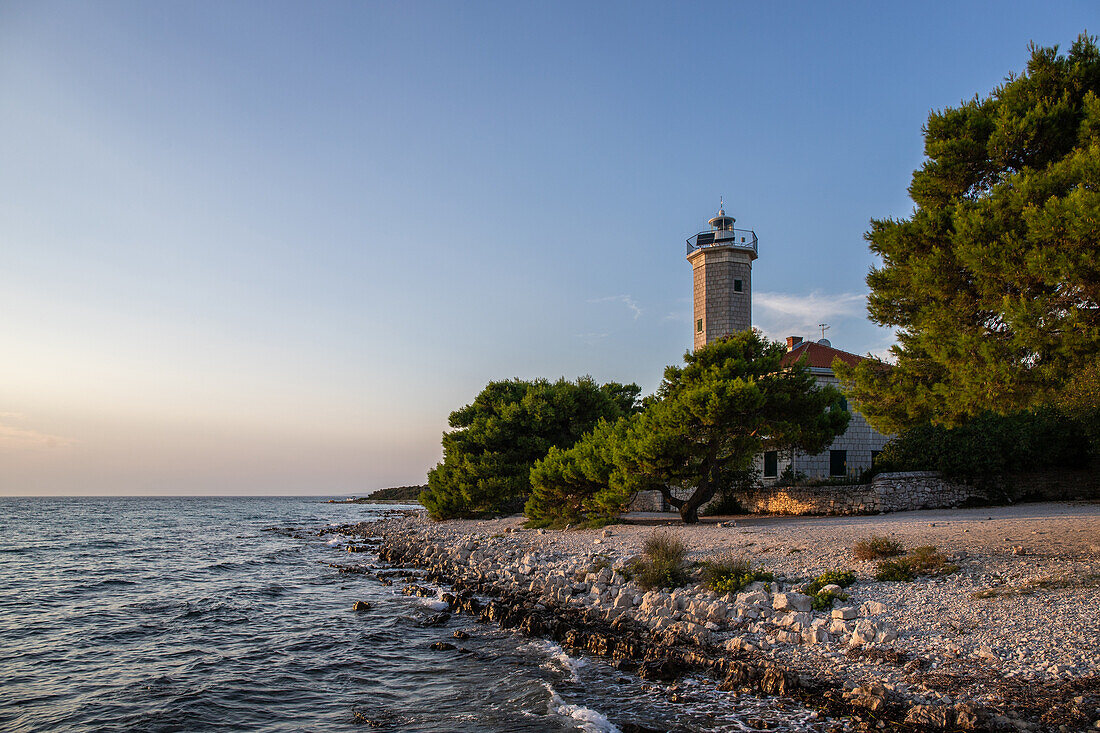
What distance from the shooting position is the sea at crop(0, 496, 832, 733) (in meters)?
6.65

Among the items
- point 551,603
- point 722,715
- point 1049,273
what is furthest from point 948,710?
point 551,603

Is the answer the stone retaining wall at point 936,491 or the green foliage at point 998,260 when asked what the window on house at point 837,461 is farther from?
the green foliage at point 998,260

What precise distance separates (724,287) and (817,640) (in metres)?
23.4

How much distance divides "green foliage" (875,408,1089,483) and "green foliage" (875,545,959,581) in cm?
1192

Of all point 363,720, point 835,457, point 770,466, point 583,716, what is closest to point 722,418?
point 583,716

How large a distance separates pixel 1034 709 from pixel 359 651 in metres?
8.74

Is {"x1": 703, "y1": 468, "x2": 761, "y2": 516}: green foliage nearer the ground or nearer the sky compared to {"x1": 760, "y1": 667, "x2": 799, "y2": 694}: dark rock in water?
nearer the sky

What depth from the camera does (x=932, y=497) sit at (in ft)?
63.0

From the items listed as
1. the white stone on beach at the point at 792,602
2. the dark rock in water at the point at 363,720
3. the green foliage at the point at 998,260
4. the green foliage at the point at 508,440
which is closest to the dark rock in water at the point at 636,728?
the dark rock in water at the point at 363,720

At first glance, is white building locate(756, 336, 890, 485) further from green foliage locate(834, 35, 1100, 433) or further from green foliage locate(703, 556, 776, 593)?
green foliage locate(703, 556, 776, 593)

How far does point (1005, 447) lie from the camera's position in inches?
760

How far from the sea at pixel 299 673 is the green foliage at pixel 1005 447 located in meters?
16.3

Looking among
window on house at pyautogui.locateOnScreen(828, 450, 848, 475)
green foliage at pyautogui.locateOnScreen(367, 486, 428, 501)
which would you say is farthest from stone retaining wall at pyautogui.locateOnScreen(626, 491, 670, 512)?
green foliage at pyautogui.locateOnScreen(367, 486, 428, 501)

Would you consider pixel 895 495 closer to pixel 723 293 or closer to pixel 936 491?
pixel 936 491
